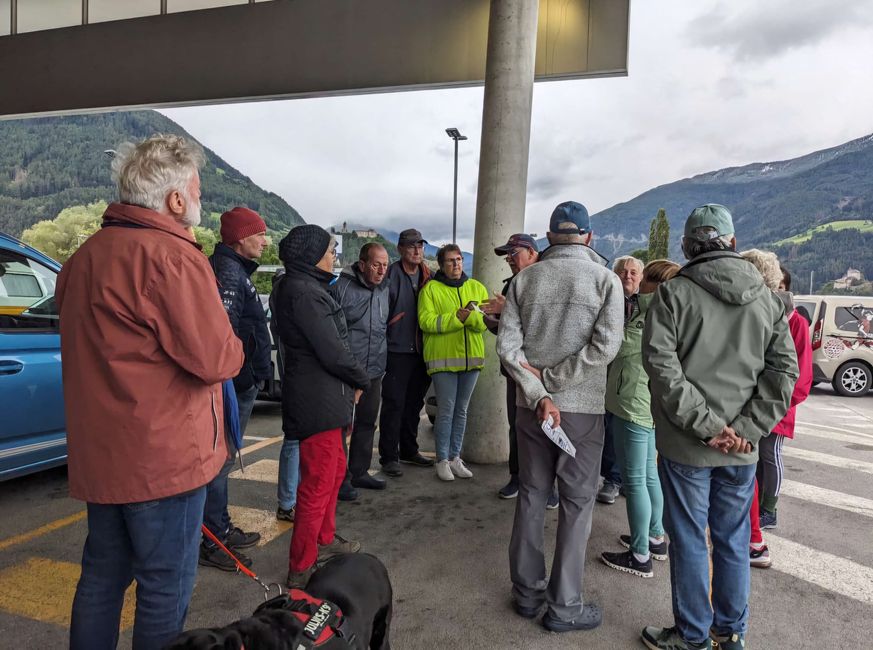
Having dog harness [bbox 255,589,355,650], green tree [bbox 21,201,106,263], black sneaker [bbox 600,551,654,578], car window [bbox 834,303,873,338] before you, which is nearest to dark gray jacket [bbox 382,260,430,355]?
black sneaker [bbox 600,551,654,578]

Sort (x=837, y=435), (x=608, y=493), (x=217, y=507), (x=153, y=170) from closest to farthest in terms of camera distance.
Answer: (x=153, y=170), (x=217, y=507), (x=608, y=493), (x=837, y=435)

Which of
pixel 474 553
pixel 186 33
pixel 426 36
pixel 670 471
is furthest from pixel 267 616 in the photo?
pixel 186 33

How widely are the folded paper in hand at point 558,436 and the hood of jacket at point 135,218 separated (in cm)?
182

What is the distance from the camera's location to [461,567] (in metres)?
3.43

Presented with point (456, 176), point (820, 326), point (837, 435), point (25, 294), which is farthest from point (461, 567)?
point (456, 176)

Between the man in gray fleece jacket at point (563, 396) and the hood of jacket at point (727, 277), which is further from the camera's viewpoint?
the man in gray fleece jacket at point (563, 396)

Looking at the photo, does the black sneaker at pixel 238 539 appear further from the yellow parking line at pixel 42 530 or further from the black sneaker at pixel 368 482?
the yellow parking line at pixel 42 530

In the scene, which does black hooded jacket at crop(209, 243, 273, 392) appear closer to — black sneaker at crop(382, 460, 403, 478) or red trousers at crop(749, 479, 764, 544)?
black sneaker at crop(382, 460, 403, 478)

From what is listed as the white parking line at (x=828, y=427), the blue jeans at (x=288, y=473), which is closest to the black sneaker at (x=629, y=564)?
the blue jeans at (x=288, y=473)

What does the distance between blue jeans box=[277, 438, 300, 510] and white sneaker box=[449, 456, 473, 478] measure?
1.57 meters

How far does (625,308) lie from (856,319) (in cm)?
1069

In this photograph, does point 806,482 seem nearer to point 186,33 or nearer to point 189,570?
point 189,570

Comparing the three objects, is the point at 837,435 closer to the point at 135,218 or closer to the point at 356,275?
the point at 356,275

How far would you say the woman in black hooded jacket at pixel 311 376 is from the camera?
3047 mm
